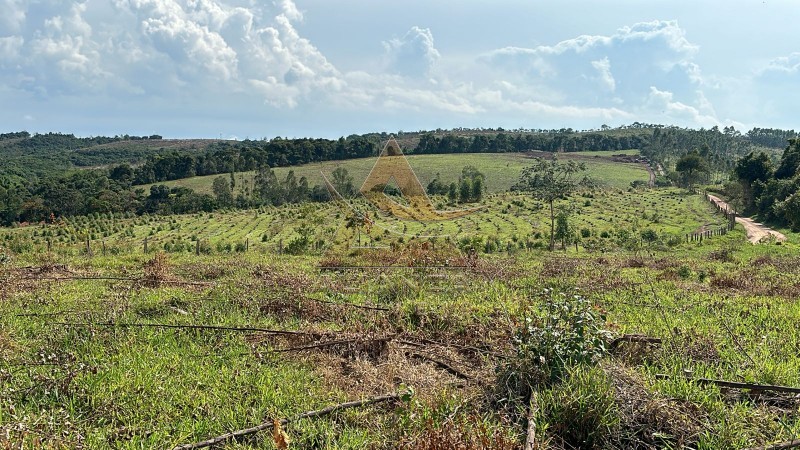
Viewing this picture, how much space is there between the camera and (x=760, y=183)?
49969mm

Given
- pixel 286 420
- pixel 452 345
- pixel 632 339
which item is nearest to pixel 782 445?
pixel 632 339

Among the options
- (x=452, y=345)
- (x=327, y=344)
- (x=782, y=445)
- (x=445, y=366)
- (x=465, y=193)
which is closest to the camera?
(x=782, y=445)

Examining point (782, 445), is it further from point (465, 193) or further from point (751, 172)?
point (751, 172)

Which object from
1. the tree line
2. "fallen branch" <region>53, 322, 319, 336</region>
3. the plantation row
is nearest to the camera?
"fallen branch" <region>53, 322, 319, 336</region>

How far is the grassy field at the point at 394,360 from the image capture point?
4.20 m

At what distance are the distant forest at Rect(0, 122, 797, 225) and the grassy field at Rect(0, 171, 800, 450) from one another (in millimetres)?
61670

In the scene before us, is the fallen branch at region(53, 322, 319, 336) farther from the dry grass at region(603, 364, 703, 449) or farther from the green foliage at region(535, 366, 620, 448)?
the dry grass at region(603, 364, 703, 449)

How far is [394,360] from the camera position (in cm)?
585

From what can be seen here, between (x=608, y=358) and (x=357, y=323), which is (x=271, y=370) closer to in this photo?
(x=357, y=323)

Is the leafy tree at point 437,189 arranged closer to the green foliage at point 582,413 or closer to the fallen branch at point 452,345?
the fallen branch at point 452,345

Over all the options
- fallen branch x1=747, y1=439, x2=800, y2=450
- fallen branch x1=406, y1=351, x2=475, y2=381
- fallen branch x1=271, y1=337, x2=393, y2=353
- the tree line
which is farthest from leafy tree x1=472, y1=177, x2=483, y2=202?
fallen branch x1=747, y1=439, x2=800, y2=450

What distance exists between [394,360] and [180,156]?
99.1 meters

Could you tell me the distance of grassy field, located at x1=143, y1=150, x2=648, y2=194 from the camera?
81.8 metres

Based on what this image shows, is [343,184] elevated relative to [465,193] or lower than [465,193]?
elevated
